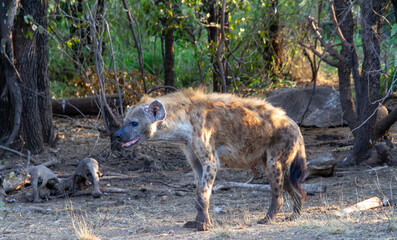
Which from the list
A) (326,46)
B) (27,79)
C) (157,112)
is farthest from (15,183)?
(326,46)

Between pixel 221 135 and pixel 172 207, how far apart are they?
105 centimetres

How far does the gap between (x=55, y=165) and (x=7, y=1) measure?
6.93 feet

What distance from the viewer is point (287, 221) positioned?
4.41 meters

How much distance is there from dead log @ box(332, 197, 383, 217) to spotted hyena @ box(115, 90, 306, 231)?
36 centimetres

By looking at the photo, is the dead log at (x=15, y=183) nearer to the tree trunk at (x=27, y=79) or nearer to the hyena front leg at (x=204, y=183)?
the tree trunk at (x=27, y=79)

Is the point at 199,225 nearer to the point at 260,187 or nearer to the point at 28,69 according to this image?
the point at 260,187

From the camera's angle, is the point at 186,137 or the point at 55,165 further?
the point at 55,165

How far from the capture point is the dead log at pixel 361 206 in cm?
436

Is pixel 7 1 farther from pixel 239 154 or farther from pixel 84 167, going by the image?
pixel 239 154

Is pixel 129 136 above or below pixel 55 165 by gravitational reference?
above

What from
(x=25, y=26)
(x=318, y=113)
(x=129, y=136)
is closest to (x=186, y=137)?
(x=129, y=136)

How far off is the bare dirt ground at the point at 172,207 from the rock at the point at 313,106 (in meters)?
0.92

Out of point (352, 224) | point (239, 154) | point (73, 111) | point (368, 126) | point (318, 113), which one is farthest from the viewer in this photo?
point (73, 111)

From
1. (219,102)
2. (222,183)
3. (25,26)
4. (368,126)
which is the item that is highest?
(25,26)
